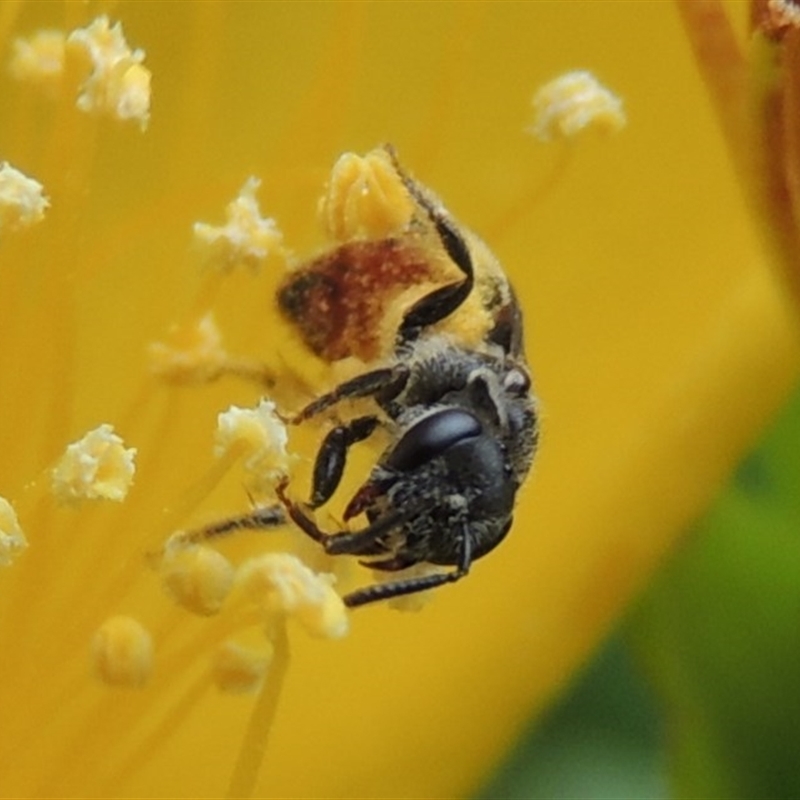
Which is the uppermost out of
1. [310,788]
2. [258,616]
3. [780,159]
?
[780,159]

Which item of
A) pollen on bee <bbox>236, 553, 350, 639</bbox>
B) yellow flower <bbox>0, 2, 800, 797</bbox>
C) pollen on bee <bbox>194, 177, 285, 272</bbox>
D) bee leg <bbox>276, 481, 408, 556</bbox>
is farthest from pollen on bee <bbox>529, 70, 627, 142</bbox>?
bee leg <bbox>276, 481, 408, 556</bbox>

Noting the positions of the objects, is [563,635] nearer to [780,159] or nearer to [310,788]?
[310,788]

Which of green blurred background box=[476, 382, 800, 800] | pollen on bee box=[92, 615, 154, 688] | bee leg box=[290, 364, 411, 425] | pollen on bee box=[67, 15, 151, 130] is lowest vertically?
green blurred background box=[476, 382, 800, 800]

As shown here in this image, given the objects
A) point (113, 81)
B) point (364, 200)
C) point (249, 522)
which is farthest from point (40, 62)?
point (249, 522)

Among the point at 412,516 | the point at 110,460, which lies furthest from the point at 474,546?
the point at 110,460

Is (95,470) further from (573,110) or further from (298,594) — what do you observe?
(573,110)

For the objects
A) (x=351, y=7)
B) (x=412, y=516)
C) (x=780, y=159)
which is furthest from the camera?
(x=351, y=7)

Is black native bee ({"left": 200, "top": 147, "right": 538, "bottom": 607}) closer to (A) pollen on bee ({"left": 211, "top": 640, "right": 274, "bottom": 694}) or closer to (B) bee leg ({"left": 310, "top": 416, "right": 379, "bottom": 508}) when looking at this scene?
(B) bee leg ({"left": 310, "top": 416, "right": 379, "bottom": 508})
